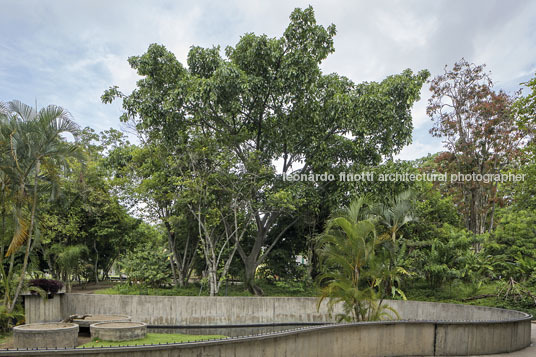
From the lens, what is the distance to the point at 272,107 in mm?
16953

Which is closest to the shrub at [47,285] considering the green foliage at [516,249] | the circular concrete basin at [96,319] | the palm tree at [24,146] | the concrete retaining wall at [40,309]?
the concrete retaining wall at [40,309]

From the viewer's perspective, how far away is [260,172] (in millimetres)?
16344

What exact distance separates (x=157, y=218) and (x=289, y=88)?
9.08 meters

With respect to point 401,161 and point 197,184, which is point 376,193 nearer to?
point 401,161

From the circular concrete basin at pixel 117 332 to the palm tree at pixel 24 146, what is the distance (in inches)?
110

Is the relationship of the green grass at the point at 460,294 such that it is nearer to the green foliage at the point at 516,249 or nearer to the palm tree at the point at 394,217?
the green foliage at the point at 516,249

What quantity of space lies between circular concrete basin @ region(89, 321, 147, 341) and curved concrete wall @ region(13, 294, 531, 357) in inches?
109

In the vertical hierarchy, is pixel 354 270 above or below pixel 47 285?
above

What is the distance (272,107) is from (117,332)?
33.3 feet

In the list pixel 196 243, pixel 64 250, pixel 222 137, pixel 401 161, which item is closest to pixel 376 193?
pixel 401 161

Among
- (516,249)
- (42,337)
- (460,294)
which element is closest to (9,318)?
(42,337)

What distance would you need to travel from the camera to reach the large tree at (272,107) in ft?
51.1

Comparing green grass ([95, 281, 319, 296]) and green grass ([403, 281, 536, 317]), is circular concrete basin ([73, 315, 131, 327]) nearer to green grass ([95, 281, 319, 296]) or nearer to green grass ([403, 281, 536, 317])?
green grass ([95, 281, 319, 296])

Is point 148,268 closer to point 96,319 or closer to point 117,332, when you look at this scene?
point 96,319
